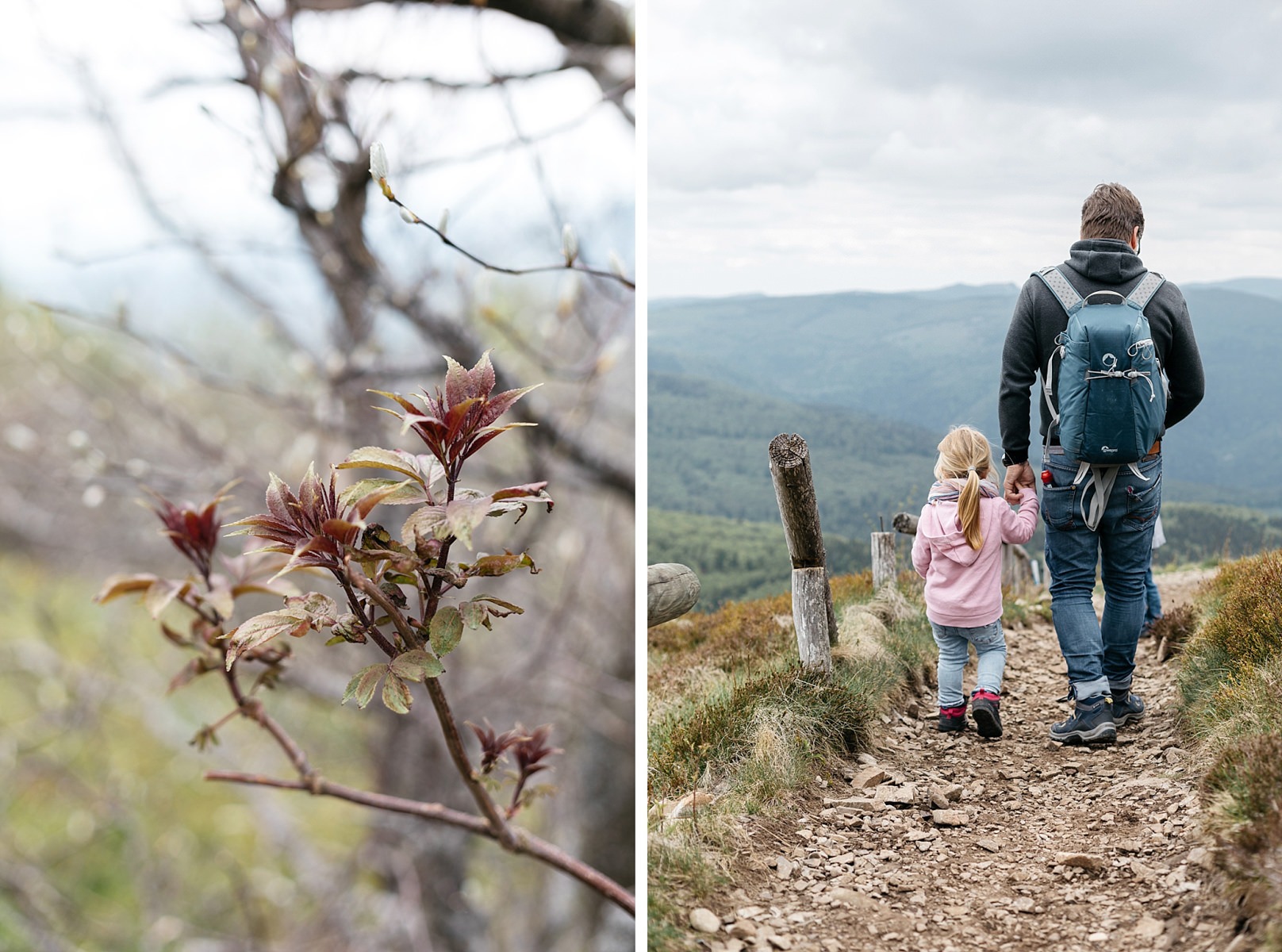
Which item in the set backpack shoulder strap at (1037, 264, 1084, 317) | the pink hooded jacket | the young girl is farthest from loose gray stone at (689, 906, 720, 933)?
backpack shoulder strap at (1037, 264, 1084, 317)

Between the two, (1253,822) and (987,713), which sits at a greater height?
(1253,822)

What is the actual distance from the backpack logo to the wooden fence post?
1.61 meters

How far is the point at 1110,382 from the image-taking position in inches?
88.7

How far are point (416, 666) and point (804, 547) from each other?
1.99m

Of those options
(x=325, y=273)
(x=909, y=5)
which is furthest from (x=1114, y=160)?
(x=325, y=273)

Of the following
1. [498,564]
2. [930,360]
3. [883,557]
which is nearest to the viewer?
[498,564]

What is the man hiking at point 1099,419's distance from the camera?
89.6 inches

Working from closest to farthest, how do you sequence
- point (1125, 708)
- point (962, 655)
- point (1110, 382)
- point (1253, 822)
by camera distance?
point (1253, 822), point (1110, 382), point (1125, 708), point (962, 655)

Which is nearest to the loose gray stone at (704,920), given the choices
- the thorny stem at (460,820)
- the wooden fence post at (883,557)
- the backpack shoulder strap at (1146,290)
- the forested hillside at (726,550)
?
the thorny stem at (460,820)

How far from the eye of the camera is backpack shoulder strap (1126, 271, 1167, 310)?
7.69 feet

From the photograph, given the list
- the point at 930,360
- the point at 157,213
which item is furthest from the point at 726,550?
the point at 930,360

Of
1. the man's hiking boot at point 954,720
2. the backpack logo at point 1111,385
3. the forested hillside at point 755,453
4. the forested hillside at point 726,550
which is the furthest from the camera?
the forested hillside at point 755,453

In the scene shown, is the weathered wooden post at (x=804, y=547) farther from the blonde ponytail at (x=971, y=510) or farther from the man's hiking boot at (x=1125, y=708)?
the man's hiking boot at (x=1125, y=708)

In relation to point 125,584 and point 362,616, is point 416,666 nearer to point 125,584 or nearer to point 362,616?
point 362,616
